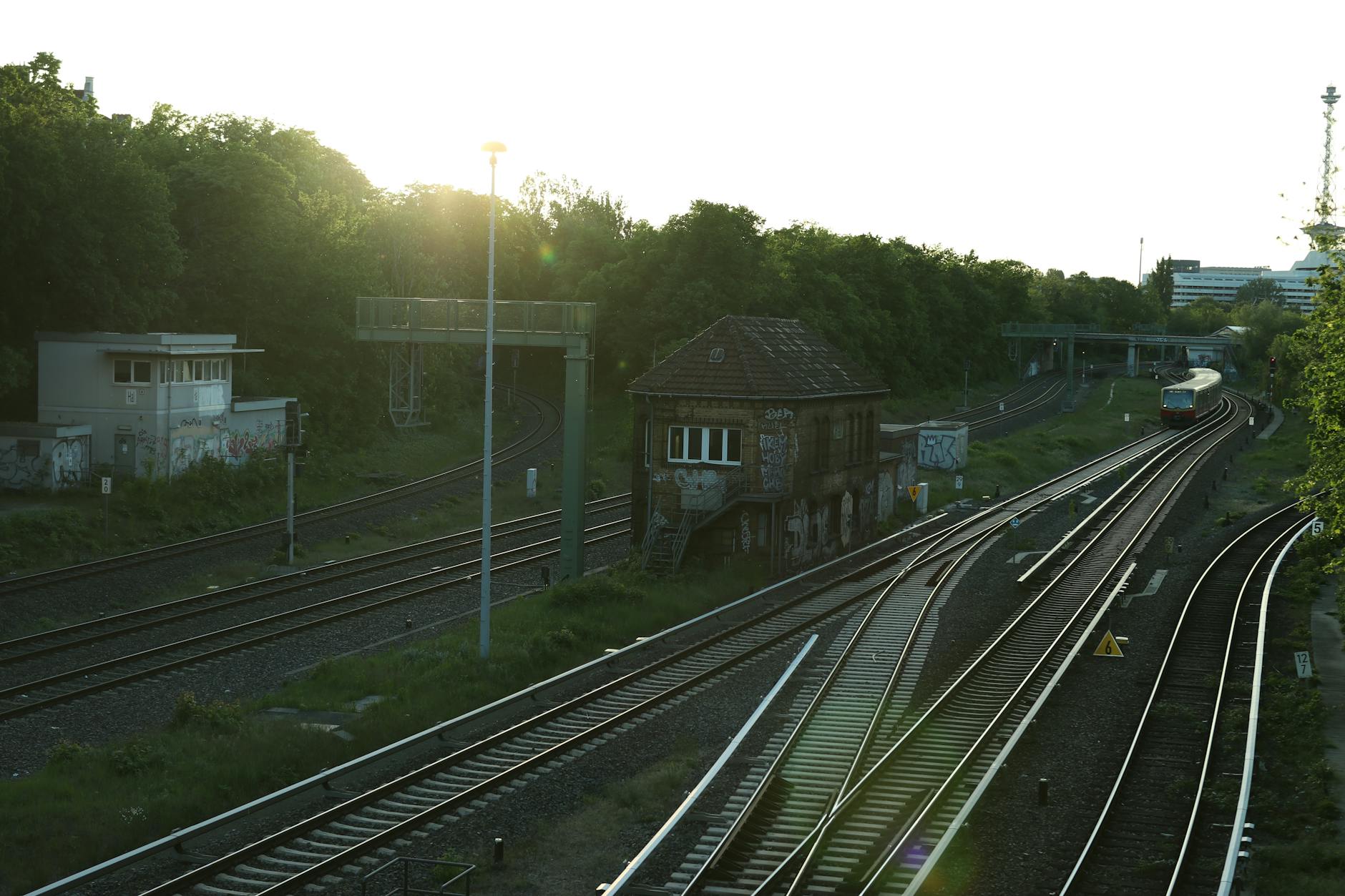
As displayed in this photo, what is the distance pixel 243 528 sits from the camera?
4138cm

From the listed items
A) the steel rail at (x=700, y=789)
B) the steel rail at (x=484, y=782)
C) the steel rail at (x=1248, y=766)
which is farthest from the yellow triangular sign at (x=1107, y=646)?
the steel rail at (x=700, y=789)

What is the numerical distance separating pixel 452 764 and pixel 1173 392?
82.0 m

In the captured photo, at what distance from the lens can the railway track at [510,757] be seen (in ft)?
48.9

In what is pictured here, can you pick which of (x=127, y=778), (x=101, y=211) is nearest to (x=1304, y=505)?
(x=127, y=778)

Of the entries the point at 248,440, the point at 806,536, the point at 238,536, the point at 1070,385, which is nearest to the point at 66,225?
the point at 248,440

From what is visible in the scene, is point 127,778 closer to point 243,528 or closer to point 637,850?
point 637,850

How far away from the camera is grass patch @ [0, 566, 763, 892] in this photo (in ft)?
52.3

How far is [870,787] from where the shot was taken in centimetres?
1822

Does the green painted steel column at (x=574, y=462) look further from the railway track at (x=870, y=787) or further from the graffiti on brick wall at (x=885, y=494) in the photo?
the graffiti on brick wall at (x=885, y=494)

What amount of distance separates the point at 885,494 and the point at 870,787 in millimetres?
31074

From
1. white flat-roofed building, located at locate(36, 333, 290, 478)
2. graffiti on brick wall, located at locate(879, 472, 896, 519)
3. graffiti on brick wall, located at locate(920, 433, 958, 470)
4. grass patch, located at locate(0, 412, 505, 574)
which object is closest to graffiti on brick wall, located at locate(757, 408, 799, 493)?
graffiti on brick wall, located at locate(879, 472, 896, 519)

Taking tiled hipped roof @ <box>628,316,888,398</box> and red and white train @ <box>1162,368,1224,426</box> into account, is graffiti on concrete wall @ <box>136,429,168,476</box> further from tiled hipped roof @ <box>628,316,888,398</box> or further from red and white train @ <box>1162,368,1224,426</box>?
red and white train @ <box>1162,368,1224,426</box>

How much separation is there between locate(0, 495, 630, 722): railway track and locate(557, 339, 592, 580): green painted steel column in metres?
3.01

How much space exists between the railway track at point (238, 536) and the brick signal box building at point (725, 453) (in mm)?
12481
